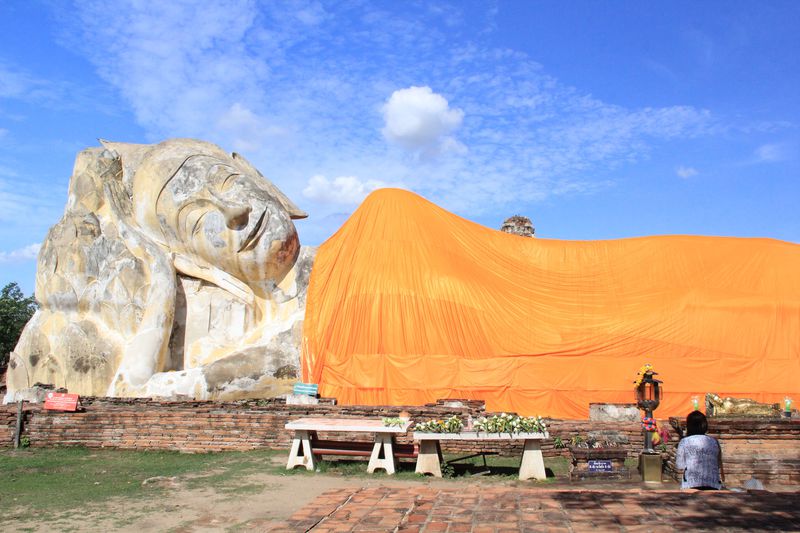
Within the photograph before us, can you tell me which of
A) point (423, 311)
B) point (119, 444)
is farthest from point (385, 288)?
point (119, 444)

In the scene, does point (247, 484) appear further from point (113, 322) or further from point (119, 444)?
point (113, 322)

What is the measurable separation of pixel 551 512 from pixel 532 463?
4.50 meters

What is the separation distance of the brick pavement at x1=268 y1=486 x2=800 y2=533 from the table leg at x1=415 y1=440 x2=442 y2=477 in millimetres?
3874

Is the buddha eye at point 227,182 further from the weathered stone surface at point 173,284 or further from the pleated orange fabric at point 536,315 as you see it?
the pleated orange fabric at point 536,315

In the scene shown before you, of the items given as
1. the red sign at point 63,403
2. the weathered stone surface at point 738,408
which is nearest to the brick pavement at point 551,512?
the red sign at point 63,403

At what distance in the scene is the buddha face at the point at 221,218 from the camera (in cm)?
1839

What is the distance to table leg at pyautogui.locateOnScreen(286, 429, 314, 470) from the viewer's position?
29.1ft

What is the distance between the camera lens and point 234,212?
59.7ft

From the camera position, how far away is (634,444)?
9898mm

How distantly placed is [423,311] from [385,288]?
41.6 inches

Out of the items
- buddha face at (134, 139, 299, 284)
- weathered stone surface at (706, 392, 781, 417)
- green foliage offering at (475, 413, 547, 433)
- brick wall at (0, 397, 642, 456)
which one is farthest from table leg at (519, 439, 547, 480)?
buddha face at (134, 139, 299, 284)

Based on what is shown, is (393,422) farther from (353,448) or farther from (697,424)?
(697,424)

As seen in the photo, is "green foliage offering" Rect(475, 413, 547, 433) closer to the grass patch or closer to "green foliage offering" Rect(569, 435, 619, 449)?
"green foliage offering" Rect(569, 435, 619, 449)

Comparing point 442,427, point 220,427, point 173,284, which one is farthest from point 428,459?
point 173,284
